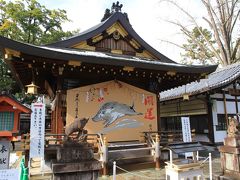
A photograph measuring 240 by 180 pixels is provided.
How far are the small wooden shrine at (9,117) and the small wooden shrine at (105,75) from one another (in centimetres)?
329

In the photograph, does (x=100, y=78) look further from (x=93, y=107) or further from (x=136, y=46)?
(x=136, y=46)

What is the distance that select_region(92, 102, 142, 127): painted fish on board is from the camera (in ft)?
33.4

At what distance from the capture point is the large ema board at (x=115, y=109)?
9.85m

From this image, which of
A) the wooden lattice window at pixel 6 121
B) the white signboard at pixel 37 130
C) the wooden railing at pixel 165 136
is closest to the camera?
the wooden lattice window at pixel 6 121

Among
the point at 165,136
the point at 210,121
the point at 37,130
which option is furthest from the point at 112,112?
the point at 210,121

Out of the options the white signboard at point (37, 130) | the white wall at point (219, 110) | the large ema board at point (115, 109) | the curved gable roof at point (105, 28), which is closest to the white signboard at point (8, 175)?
the white signboard at point (37, 130)

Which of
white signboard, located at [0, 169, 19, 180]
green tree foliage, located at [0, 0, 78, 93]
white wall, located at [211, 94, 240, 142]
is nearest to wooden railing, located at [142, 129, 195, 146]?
white wall, located at [211, 94, 240, 142]

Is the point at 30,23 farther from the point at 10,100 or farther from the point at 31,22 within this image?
the point at 10,100

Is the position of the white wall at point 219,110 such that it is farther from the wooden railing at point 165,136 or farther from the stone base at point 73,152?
the stone base at point 73,152

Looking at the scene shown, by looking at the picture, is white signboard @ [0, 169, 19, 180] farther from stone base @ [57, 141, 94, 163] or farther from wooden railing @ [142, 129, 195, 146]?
wooden railing @ [142, 129, 195, 146]

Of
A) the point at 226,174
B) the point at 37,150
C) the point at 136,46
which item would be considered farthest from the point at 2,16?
the point at 226,174

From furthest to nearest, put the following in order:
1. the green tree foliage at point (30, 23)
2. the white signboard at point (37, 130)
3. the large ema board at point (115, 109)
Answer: the green tree foliage at point (30, 23)
the large ema board at point (115, 109)
the white signboard at point (37, 130)

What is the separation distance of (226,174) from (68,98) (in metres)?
6.73

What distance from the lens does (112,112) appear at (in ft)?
34.4
